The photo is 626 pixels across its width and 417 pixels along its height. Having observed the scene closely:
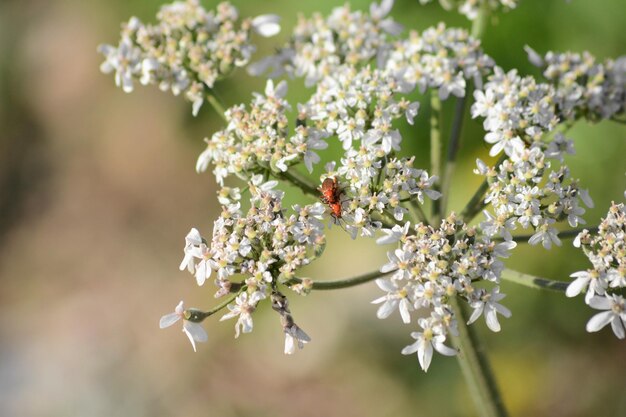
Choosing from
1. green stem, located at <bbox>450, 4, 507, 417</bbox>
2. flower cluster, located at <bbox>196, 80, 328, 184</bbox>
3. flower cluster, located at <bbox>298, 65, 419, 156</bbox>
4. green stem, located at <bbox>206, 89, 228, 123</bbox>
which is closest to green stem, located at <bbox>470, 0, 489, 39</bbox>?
flower cluster, located at <bbox>298, 65, 419, 156</bbox>

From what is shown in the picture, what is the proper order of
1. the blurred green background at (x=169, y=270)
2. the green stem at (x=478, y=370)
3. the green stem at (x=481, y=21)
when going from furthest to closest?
1. the blurred green background at (x=169, y=270)
2. the green stem at (x=481, y=21)
3. the green stem at (x=478, y=370)

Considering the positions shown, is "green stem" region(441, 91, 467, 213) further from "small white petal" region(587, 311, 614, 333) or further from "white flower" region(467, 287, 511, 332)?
"small white petal" region(587, 311, 614, 333)

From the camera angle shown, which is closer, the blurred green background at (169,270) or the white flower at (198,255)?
the white flower at (198,255)

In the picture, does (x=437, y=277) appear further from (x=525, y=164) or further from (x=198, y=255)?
(x=198, y=255)

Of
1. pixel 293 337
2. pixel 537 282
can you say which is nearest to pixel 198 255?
pixel 293 337

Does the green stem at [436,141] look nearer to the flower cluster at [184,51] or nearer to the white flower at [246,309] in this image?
the flower cluster at [184,51]

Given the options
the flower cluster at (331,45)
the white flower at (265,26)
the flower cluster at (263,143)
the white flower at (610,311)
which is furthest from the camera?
the white flower at (265,26)

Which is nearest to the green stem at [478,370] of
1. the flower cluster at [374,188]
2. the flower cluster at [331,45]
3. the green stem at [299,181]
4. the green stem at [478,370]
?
the green stem at [478,370]

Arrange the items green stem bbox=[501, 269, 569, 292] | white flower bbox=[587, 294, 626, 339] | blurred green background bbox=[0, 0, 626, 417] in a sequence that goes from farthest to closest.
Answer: blurred green background bbox=[0, 0, 626, 417] → green stem bbox=[501, 269, 569, 292] → white flower bbox=[587, 294, 626, 339]
